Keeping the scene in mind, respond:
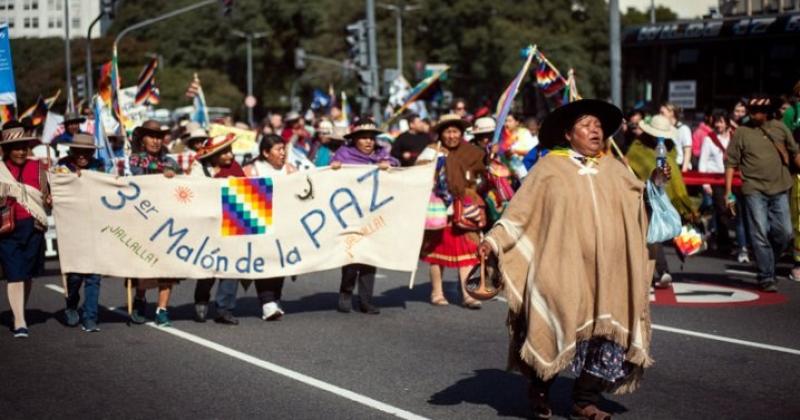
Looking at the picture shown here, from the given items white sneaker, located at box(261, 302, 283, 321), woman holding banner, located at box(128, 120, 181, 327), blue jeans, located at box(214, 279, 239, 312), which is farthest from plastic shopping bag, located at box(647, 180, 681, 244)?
woman holding banner, located at box(128, 120, 181, 327)

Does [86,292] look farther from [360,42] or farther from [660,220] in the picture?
[360,42]

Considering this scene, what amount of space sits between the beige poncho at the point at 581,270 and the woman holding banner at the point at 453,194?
4954mm

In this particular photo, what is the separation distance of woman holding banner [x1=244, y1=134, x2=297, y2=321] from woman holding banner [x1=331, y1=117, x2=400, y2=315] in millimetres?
469

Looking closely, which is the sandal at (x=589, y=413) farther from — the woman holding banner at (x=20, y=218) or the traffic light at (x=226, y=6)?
the traffic light at (x=226, y=6)

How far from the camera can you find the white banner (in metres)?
10.7

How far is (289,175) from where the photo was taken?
434 inches

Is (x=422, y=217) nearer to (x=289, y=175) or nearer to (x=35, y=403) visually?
(x=289, y=175)

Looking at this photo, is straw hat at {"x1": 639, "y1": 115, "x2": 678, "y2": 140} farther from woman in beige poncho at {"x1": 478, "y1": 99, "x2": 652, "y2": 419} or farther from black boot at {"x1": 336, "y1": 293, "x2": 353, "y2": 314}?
woman in beige poncho at {"x1": 478, "y1": 99, "x2": 652, "y2": 419}

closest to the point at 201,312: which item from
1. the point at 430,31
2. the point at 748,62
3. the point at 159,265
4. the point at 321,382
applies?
the point at 159,265

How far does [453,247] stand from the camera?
1173 centimetres

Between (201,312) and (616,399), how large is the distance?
15.2 ft

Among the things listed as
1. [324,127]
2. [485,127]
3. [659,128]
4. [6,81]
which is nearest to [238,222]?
[6,81]

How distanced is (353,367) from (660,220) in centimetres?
240

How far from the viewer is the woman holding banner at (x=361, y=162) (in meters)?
11.3
